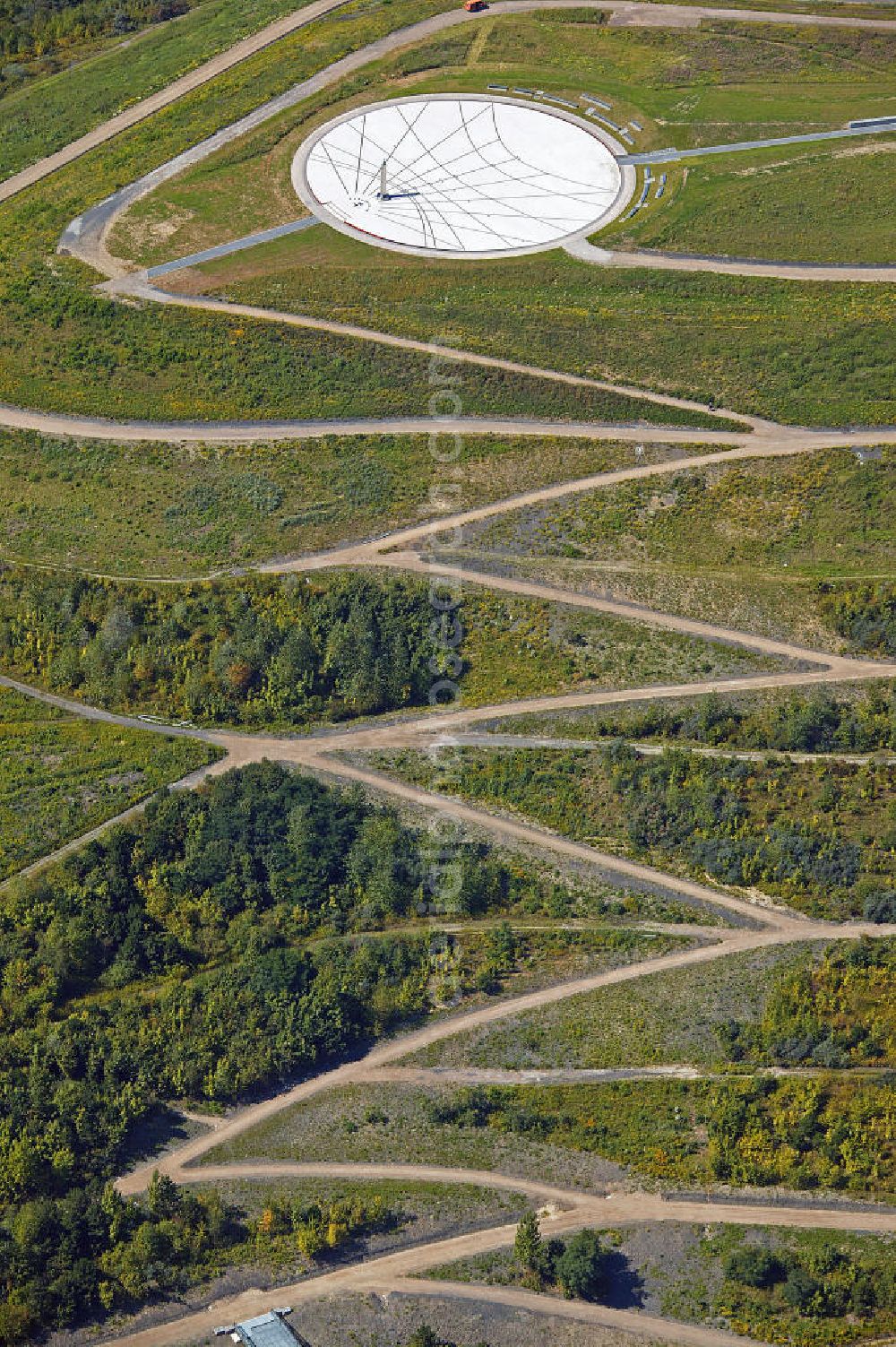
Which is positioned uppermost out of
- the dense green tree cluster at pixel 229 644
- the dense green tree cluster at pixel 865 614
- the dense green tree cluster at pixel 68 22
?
the dense green tree cluster at pixel 68 22

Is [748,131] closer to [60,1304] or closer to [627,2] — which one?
[627,2]

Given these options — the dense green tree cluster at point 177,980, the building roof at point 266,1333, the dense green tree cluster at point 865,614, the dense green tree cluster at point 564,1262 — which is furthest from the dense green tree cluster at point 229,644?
the building roof at point 266,1333

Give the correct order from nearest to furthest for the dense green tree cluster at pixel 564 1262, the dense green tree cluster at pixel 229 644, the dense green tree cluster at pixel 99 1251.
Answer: the dense green tree cluster at pixel 564 1262
the dense green tree cluster at pixel 99 1251
the dense green tree cluster at pixel 229 644

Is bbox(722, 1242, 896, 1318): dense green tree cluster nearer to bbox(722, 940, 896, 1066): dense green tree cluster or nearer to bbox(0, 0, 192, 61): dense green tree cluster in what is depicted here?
bbox(722, 940, 896, 1066): dense green tree cluster

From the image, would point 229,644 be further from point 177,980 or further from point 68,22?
point 68,22

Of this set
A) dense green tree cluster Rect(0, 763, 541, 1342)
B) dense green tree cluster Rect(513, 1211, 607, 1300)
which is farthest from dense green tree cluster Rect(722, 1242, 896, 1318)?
dense green tree cluster Rect(0, 763, 541, 1342)

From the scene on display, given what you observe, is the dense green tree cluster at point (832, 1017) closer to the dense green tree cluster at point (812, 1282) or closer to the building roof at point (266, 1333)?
the dense green tree cluster at point (812, 1282)

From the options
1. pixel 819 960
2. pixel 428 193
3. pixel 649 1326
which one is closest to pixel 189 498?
pixel 428 193
